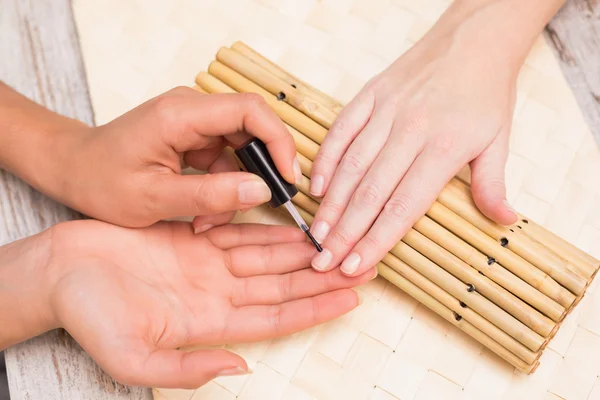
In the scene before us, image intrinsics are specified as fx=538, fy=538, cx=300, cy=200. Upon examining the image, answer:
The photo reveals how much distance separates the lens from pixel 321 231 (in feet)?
2.72

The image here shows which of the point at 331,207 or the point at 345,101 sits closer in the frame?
the point at 331,207

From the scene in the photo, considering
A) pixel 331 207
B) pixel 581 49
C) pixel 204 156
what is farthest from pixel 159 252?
pixel 581 49

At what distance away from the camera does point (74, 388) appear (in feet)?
2.73

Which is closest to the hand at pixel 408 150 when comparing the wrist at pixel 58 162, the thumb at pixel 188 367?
the thumb at pixel 188 367

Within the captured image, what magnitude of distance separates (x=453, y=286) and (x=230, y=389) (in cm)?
39

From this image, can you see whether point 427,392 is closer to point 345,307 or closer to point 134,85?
point 345,307

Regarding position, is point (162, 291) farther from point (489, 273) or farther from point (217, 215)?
point (489, 273)

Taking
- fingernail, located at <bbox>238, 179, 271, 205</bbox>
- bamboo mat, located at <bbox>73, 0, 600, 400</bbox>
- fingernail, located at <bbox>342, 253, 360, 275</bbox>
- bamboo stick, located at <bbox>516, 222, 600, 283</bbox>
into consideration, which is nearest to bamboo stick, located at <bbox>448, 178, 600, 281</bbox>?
bamboo stick, located at <bbox>516, 222, 600, 283</bbox>

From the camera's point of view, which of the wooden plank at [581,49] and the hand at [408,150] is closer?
the hand at [408,150]

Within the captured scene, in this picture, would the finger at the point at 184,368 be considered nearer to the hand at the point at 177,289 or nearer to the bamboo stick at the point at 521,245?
the hand at the point at 177,289

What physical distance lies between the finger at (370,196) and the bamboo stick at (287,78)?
14 cm

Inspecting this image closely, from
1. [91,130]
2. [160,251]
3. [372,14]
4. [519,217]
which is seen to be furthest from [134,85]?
[519,217]

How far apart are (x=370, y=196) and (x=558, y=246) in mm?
301

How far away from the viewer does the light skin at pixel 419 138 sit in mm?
817
